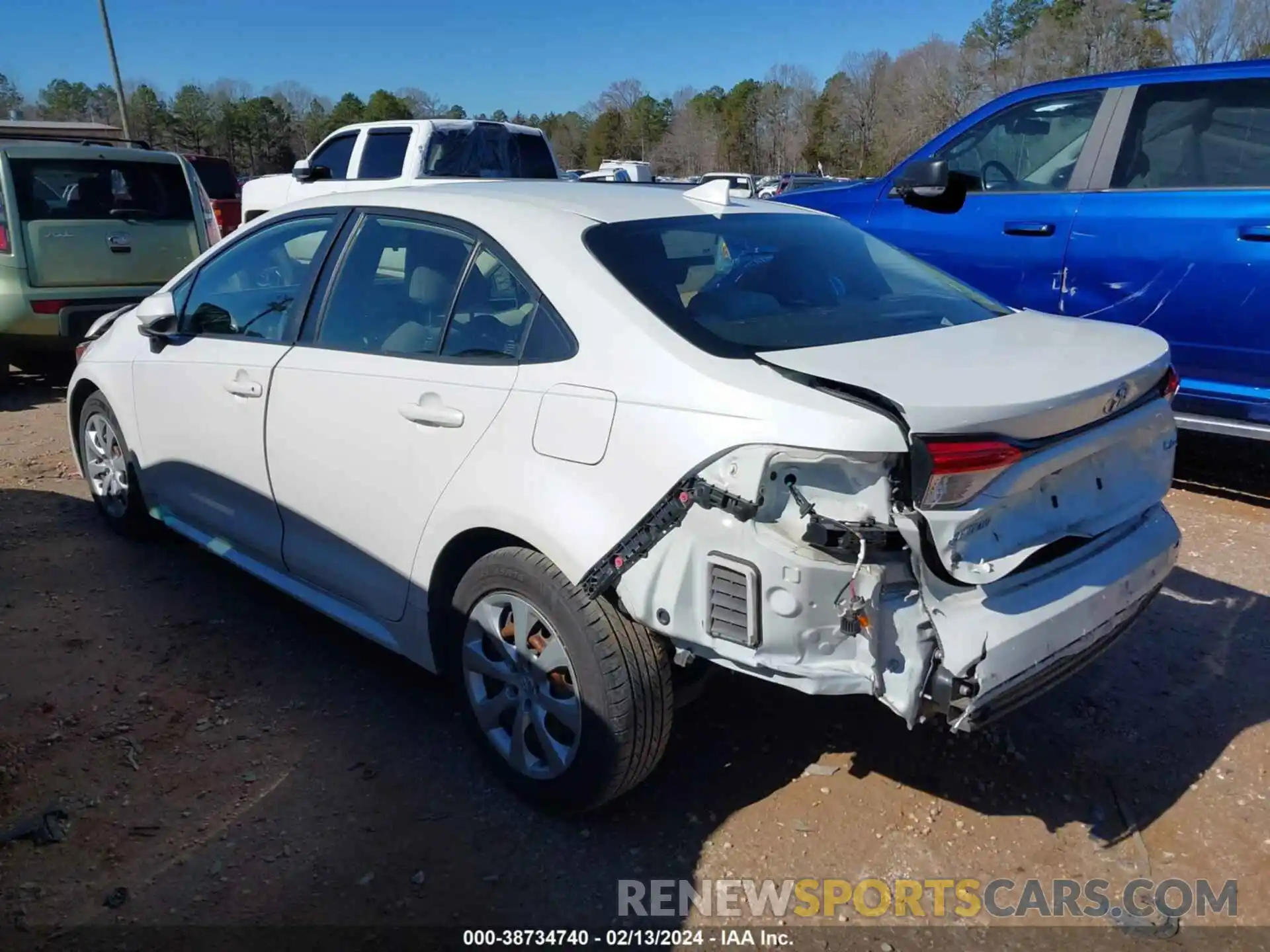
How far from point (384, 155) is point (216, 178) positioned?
6.39 m

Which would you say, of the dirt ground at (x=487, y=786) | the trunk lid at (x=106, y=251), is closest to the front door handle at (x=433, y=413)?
the dirt ground at (x=487, y=786)

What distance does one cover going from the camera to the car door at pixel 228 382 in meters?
3.51

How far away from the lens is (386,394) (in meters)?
2.97

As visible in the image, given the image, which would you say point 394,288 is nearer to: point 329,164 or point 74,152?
point 74,152

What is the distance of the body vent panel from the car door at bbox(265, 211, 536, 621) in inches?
31.9

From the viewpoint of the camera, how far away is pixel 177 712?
3.30 meters

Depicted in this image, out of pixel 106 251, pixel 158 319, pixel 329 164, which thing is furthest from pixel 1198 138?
pixel 329 164

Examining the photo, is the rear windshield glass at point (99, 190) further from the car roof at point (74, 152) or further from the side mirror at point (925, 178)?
the side mirror at point (925, 178)

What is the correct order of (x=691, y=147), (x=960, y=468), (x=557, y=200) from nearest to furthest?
(x=960, y=468)
(x=557, y=200)
(x=691, y=147)

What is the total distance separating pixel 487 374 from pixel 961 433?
1.28 metres

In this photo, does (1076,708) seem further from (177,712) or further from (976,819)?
(177,712)

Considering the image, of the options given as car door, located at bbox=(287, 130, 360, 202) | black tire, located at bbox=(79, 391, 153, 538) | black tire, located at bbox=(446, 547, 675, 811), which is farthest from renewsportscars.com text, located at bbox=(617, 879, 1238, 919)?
car door, located at bbox=(287, 130, 360, 202)

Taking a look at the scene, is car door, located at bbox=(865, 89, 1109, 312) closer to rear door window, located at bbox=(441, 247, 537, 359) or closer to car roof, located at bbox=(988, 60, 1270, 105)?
car roof, located at bbox=(988, 60, 1270, 105)

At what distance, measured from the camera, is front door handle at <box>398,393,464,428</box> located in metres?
2.76
